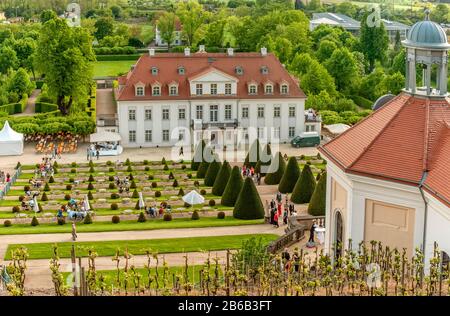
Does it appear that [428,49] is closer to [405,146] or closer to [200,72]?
[405,146]

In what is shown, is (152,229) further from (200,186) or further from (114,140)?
(114,140)

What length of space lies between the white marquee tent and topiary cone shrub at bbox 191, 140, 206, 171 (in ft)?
49.9

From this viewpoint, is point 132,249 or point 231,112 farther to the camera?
point 231,112

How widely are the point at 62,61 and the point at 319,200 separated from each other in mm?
37043

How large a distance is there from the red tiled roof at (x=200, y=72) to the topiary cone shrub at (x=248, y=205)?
22237mm

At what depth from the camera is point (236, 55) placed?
68.6 m

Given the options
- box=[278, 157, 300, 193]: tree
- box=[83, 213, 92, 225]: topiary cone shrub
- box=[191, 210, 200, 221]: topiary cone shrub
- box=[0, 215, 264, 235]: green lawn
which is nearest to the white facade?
box=[0, 215, 264, 235]: green lawn

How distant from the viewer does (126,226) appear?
1710 inches

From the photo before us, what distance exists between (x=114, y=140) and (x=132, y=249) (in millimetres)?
27031

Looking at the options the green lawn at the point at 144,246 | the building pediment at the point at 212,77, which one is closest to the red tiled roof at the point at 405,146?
the green lawn at the point at 144,246

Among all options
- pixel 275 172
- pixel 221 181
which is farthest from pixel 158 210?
pixel 275 172

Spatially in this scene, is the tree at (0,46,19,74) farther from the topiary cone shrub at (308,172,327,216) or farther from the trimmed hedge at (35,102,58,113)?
the topiary cone shrub at (308,172,327,216)

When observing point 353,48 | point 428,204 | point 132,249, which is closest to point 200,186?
point 132,249

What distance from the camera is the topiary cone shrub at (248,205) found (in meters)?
45.3
